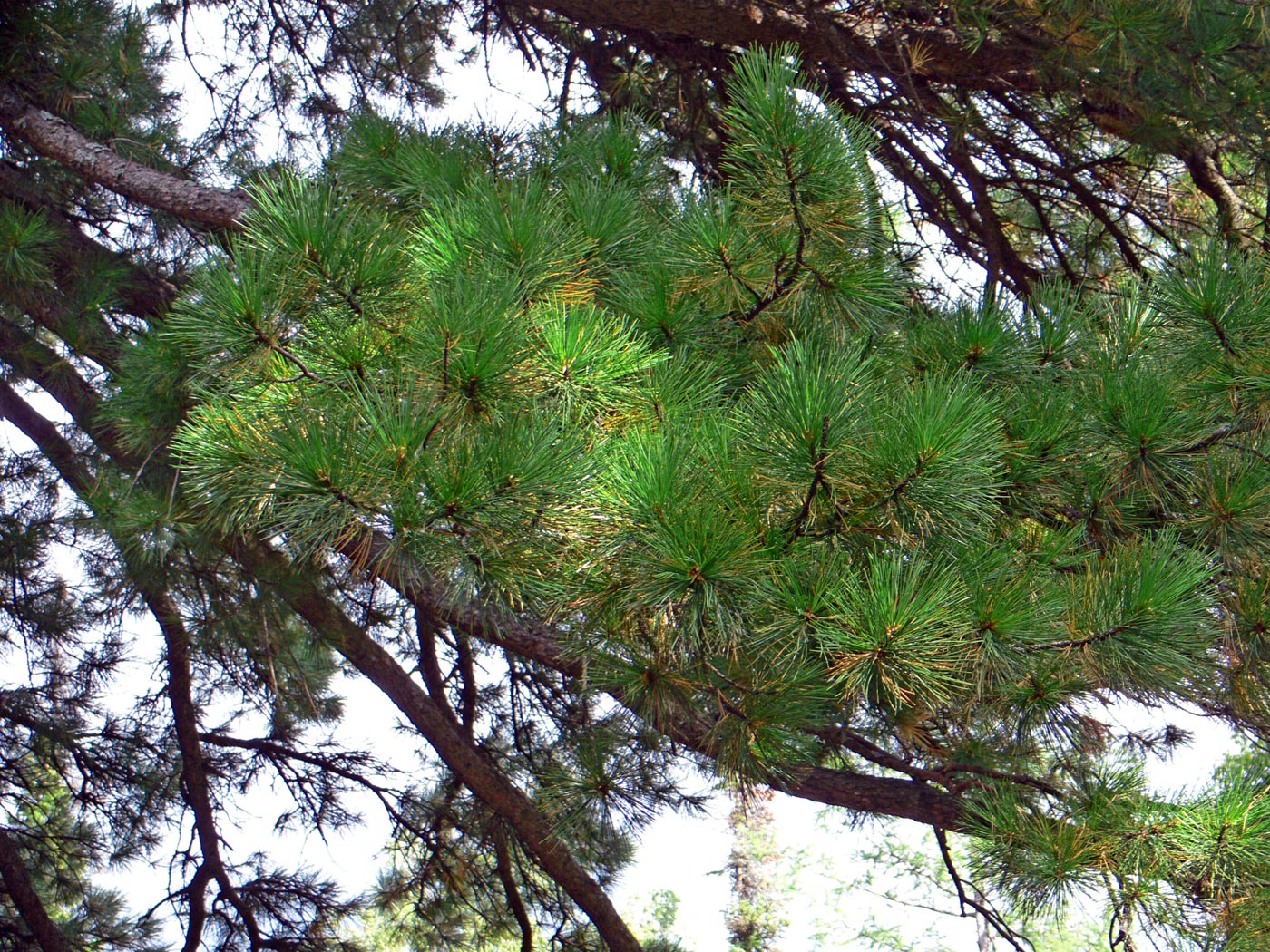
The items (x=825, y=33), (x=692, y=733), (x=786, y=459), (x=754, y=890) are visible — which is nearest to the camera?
(x=786, y=459)

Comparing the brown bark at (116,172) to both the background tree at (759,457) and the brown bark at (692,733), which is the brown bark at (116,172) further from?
the brown bark at (692,733)

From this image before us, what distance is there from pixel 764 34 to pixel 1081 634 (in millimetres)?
1797

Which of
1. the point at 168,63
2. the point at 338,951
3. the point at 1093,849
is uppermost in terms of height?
the point at 168,63

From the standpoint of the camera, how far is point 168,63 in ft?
13.8

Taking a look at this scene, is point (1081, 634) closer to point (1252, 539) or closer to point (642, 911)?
point (1252, 539)

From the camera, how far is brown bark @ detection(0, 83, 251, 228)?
2.28 metres

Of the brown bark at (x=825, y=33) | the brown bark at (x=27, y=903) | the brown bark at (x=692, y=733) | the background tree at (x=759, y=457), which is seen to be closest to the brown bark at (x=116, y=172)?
the background tree at (x=759, y=457)

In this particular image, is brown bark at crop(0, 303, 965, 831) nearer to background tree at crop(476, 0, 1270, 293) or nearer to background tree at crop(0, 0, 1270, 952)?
background tree at crop(0, 0, 1270, 952)

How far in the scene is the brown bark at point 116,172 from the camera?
2.28 m

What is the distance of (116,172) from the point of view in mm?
2479

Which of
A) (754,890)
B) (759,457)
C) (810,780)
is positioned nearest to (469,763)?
(810,780)

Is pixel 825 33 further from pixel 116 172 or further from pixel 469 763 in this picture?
pixel 469 763

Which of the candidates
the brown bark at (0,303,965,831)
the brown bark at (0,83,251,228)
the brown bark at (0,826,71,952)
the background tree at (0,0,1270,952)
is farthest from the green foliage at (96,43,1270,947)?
the brown bark at (0,826,71,952)

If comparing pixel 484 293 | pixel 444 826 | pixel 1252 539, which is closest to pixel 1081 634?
pixel 1252 539
